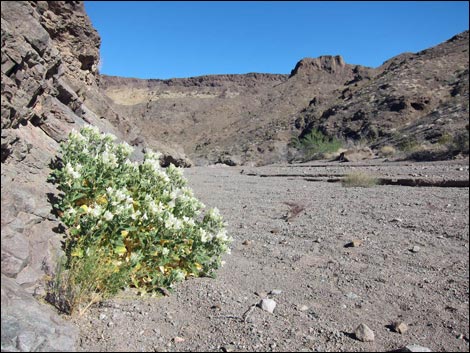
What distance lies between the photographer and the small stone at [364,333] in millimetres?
2799

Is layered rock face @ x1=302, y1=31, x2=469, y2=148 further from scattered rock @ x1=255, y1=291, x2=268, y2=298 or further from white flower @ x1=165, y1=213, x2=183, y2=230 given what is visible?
white flower @ x1=165, y1=213, x2=183, y2=230

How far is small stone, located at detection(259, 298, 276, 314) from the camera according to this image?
321 centimetres

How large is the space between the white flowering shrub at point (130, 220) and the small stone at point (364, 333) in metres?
1.20

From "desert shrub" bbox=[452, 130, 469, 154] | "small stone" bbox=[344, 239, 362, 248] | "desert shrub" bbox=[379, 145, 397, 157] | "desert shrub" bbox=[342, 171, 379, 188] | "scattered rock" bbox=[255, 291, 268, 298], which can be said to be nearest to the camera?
"scattered rock" bbox=[255, 291, 268, 298]

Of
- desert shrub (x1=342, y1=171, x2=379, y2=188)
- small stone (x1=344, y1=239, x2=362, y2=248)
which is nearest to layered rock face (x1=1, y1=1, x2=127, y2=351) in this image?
small stone (x1=344, y1=239, x2=362, y2=248)

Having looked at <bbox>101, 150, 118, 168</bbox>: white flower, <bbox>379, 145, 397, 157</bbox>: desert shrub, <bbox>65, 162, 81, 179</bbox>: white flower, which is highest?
<bbox>379, 145, 397, 157</bbox>: desert shrub

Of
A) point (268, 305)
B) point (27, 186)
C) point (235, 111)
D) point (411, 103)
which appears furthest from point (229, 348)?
point (235, 111)

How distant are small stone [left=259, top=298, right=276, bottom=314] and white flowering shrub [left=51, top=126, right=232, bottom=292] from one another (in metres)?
0.54

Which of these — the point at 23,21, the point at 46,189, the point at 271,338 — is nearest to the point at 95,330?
the point at 271,338

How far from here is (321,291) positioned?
366 centimetres

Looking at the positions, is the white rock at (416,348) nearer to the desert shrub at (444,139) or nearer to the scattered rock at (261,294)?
the scattered rock at (261,294)

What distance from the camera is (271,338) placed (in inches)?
108

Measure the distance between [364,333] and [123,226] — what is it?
1751 millimetres

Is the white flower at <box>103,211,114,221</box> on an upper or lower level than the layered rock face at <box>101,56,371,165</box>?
lower
